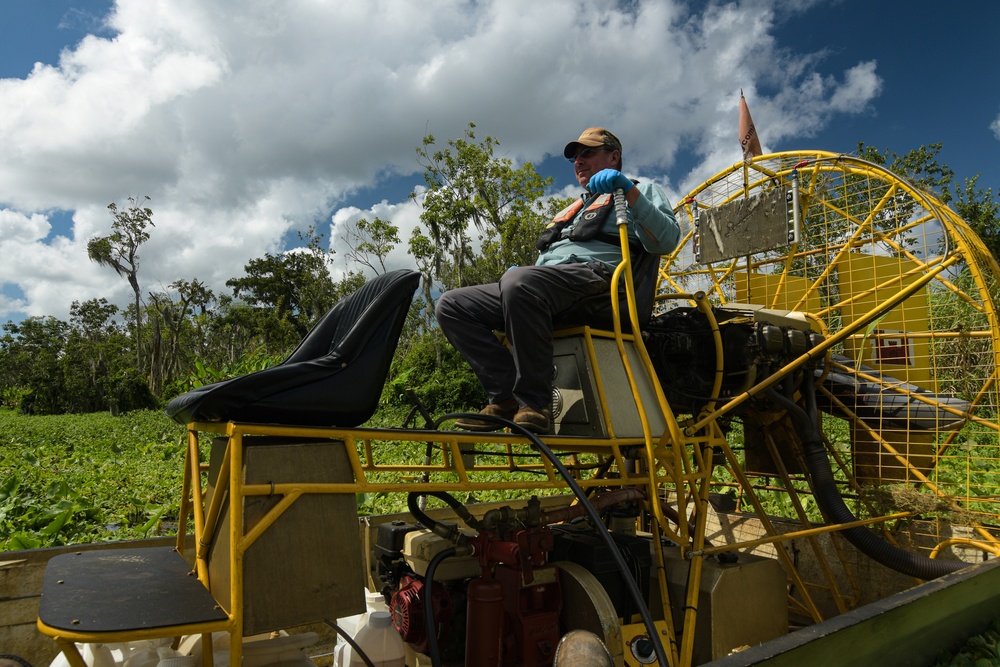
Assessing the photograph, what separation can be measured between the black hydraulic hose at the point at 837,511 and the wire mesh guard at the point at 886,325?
21 cm

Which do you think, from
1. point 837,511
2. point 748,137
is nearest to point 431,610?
point 837,511

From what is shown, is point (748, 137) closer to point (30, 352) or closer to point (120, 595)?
point (120, 595)

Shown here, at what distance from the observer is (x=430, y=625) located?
7.19ft

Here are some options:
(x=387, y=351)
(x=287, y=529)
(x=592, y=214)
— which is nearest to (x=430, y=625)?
(x=287, y=529)

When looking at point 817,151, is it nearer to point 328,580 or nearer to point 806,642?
point 806,642

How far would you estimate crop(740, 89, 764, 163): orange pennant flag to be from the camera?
4406mm

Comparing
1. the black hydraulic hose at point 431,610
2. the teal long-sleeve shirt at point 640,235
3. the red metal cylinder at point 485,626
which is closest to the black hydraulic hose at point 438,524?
the black hydraulic hose at point 431,610

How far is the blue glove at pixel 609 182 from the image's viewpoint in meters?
2.74

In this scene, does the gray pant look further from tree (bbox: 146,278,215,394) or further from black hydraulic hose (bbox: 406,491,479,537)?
tree (bbox: 146,278,215,394)

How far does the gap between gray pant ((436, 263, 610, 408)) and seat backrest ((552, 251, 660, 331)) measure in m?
0.03

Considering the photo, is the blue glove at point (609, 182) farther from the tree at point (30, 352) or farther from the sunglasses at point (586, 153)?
the tree at point (30, 352)

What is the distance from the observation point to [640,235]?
2.97 m

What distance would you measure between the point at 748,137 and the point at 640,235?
1.99 m

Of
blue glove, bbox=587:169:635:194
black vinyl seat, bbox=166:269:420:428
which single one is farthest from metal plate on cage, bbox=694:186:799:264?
black vinyl seat, bbox=166:269:420:428
